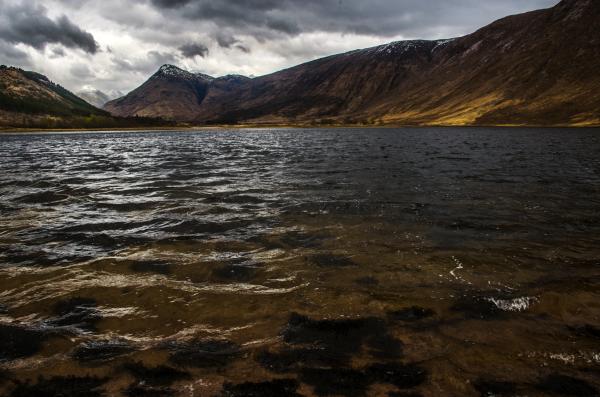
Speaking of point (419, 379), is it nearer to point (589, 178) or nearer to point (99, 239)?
point (99, 239)

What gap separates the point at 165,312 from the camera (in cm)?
726

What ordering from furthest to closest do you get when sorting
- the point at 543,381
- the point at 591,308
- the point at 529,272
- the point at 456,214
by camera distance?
the point at 456,214, the point at 529,272, the point at 591,308, the point at 543,381

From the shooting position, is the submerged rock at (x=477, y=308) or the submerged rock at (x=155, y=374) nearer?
the submerged rock at (x=155, y=374)

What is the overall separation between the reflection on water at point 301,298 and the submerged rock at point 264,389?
22 millimetres

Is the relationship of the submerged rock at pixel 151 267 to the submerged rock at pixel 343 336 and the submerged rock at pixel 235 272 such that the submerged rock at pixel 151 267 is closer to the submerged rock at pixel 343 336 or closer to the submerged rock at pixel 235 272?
the submerged rock at pixel 235 272

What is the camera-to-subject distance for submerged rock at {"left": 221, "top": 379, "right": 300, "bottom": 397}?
16.1ft

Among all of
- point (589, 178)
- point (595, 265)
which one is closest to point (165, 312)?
point (595, 265)

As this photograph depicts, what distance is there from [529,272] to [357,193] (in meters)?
10.9

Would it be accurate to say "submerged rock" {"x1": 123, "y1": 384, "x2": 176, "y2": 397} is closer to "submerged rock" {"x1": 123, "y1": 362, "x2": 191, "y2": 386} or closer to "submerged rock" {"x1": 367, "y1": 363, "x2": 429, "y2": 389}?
"submerged rock" {"x1": 123, "y1": 362, "x2": 191, "y2": 386}

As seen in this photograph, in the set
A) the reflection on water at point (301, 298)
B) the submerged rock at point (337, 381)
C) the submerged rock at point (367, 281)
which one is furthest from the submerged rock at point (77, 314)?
the submerged rock at point (367, 281)

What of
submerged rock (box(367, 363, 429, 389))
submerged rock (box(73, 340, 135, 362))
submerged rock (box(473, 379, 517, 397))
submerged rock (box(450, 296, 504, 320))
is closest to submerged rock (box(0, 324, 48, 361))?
submerged rock (box(73, 340, 135, 362))

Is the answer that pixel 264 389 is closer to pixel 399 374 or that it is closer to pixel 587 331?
pixel 399 374

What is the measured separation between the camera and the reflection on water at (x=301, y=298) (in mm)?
5316

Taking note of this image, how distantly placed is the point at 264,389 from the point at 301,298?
282cm
